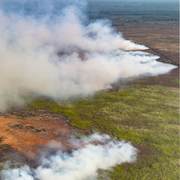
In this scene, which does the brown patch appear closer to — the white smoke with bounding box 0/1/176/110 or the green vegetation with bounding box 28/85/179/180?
the green vegetation with bounding box 28/85/179/180

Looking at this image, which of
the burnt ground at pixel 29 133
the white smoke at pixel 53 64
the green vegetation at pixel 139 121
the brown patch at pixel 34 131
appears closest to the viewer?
the green vegetation at pixel 139 121

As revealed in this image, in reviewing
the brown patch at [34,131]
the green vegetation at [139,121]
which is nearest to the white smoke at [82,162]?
the green vegetation at [139,121]

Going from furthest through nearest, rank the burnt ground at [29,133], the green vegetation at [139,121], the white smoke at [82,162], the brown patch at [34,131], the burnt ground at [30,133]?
1. the brown patch at [34,131]
2. the burnt ground at [29,133]
3. the burnt ground at [30,133]
4. the green vegetation at [139,121]
5. the white smoke at [82,162]

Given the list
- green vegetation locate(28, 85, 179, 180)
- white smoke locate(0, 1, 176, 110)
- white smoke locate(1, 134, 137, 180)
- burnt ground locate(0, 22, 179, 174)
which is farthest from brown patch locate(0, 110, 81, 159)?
white smoke locate(0, 1, 176, 110)

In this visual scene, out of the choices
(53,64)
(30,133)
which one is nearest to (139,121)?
(30,133)

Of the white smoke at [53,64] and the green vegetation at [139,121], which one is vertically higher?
the white smoke at [53,64]

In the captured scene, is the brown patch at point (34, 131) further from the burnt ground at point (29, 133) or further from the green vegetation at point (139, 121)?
the green vegetation at point (139, 121)

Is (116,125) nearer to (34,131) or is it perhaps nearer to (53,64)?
(34,131)

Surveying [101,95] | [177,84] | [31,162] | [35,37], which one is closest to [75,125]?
[31,162]
